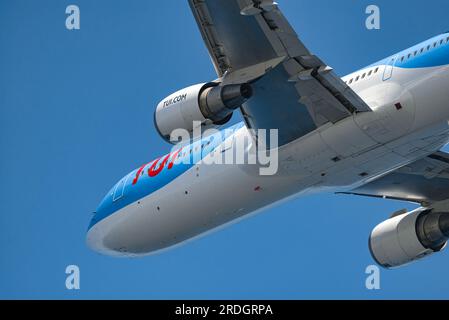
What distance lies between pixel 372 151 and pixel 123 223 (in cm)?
911

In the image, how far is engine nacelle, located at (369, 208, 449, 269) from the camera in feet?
105

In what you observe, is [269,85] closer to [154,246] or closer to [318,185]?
[318,185]

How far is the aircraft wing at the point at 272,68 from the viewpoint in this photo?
24047 millimetres

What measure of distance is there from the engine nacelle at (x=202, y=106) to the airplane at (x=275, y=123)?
0.10 ft

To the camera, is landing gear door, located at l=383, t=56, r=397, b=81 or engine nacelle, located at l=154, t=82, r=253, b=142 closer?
engine nacelle, located at l=154, t=82, r=253, b=142

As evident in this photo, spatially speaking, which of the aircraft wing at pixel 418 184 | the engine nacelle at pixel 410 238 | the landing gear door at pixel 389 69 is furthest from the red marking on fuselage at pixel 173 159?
the landing gear door at pixel 389 69

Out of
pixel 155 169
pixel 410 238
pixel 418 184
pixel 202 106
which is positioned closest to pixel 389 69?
pixel 202 106

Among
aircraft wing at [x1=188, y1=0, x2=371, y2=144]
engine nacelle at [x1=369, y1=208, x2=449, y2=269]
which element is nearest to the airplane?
aircraft wing at [x1=188, y1=0, x2=371, y2=144]

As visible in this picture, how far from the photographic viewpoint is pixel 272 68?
2450 centimetres

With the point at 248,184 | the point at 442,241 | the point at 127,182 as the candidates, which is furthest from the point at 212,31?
the point at 442,241

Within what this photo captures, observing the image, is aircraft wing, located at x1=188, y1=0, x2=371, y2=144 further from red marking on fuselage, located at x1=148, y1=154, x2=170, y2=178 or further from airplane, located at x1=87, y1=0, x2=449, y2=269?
red marking on fuselage, located at x1=148, y1=154, x2=170, y2=178

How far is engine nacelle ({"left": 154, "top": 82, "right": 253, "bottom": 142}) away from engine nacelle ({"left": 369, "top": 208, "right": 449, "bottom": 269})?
957 cm

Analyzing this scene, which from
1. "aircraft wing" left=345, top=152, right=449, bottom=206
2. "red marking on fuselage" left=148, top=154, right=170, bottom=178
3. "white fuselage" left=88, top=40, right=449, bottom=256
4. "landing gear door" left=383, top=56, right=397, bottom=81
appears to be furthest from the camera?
"aircraft wing" left=345, top=152, right=449, bottom=206

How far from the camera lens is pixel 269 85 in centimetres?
2573
